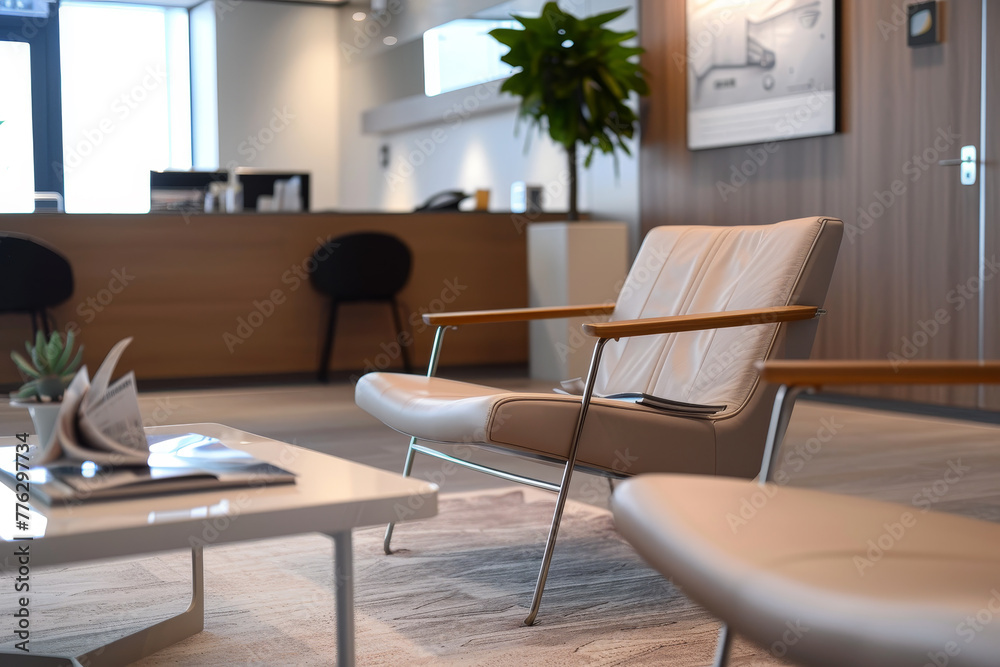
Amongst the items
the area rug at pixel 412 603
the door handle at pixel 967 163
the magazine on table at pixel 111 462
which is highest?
the door handle at pixel 967 163

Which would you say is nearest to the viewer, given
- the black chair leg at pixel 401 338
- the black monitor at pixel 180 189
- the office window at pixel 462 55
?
the black monitor at pixel 180 189

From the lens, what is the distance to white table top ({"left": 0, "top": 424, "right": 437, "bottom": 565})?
3.84 ft

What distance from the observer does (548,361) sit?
235 inches

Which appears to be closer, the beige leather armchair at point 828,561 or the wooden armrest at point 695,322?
the beige leather armchair at point 828,561

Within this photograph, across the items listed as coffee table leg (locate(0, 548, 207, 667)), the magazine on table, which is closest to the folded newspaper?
the magazine on table

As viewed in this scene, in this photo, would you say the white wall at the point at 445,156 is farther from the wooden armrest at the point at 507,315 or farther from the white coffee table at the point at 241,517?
the white coffee table at the point at 241,517

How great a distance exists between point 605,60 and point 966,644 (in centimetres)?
496

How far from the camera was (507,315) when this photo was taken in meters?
2.68

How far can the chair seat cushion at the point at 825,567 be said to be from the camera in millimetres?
959

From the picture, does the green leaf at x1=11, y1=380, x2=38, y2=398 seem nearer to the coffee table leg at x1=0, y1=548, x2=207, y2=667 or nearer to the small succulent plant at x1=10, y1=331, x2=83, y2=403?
the small succulent plant at x1=10, y1=331, x2=83, y2=403

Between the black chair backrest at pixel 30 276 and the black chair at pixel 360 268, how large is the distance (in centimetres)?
129

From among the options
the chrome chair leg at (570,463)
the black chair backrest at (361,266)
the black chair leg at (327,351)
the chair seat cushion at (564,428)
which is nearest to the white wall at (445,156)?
the black chair backrest at (361,266)

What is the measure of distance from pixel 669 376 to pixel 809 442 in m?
1.74

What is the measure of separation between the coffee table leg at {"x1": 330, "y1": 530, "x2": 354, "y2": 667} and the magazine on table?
13 cm
